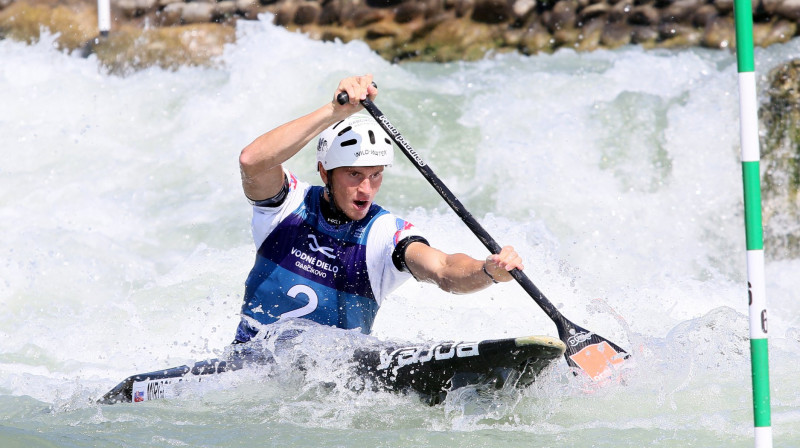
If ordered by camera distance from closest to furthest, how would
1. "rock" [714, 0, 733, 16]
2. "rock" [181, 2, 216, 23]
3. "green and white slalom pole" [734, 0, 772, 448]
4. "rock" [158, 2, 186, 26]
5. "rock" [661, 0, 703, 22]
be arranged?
1. "green and white slalom pole" [734, 0, 772, 448]
2. "rock" [714, 0, 733, 16]
3. "rock" [661, 0, 703, 22]
4. "rock" [181, 2, 216, 23]
5. "rock" [158, 2, 186, 26]

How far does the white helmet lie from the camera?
3752mm

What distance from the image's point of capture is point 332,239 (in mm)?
3924

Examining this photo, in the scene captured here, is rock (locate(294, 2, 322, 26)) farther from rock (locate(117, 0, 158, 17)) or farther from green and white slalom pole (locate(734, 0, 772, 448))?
green and white slalom pole (locate(734, 0, 772, 448))

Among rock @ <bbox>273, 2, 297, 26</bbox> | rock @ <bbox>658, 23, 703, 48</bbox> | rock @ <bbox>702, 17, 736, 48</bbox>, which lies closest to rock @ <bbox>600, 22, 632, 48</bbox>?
rock @ <bbox>658, 23, 703, 48</bbox>

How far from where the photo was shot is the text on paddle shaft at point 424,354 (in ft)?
11.9

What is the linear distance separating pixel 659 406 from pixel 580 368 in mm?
360

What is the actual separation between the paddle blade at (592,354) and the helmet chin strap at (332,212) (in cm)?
107

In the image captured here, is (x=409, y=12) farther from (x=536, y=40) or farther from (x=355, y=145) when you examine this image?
(x=355, y=145)

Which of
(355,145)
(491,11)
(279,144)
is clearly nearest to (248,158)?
(279,144)

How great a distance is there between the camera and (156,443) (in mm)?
3396

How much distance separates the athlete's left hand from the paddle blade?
0.61 metres

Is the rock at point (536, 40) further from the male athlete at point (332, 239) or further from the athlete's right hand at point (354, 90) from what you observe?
the athlete's right hand at point (354, 90)

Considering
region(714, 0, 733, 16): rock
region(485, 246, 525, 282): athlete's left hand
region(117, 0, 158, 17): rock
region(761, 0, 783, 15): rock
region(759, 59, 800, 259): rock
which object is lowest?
region(485, 246, 525, 282): athlete's left hand

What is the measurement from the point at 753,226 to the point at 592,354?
126 centimetres
